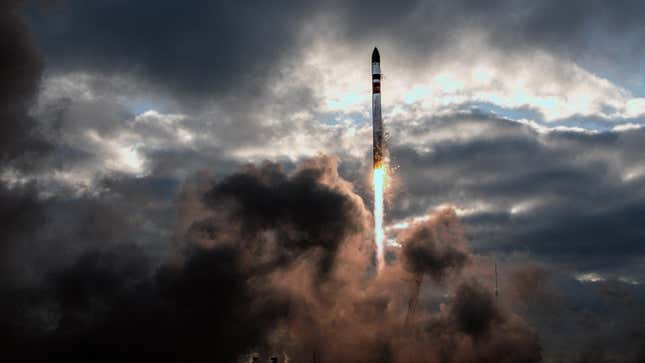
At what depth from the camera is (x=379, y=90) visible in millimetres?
152500

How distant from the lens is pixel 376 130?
152 metres

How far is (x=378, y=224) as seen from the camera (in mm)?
166500

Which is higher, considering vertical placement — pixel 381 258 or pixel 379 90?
pixel 379 90

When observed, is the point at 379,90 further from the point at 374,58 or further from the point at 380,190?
the point at 380,190

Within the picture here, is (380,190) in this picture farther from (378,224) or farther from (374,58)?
(374,58)

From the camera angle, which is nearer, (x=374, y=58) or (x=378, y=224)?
(x=374, y=58)

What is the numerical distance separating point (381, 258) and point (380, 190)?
2103 cm

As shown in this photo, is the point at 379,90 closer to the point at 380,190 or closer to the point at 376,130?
the point at 376,130

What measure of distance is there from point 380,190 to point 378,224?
32.6ft

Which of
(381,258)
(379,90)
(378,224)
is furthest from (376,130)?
(381,258)

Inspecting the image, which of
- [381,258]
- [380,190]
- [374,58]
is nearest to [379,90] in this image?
[374,58]

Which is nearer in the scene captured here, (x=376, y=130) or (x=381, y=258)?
(x=376, y=130)

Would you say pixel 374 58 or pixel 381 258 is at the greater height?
pixel 374 58

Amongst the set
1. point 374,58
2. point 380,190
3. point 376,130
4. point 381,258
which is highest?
Answer: point 374,58
